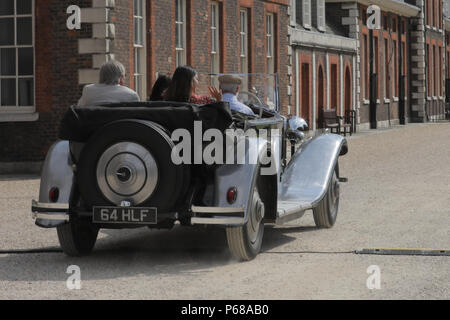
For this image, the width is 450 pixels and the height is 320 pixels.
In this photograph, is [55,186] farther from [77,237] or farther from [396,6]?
[396,6]

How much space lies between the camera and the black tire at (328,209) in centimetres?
1055

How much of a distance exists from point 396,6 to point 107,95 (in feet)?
130

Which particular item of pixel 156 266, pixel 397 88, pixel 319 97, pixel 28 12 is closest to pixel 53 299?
pixel 156 266

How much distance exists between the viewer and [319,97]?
121ft

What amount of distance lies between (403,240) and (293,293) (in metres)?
2.80

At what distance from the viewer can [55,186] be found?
8.53 metres

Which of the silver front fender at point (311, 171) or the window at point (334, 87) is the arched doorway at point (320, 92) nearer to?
the window at point (334, 87)

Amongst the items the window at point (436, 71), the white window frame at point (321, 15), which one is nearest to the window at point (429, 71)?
the window at point (436, 71)

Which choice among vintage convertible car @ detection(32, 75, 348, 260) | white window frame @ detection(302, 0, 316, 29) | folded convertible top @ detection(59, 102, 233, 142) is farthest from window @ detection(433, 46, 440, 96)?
folded convertible top @ detection(59, 102, 233, 142)

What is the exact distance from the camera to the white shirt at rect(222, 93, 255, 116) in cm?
967

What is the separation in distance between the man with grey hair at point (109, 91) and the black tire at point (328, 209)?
2369 millimetres

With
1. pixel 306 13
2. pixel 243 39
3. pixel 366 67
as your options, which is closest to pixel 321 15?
pixel 306 13
